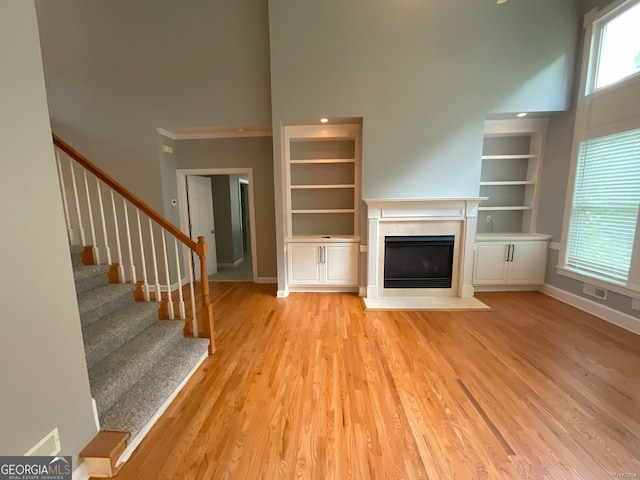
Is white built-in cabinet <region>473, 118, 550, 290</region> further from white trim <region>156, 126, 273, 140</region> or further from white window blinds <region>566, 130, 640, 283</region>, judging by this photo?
white trim <region>156, 126, 273, 140</region>

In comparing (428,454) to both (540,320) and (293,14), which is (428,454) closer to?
(540,320)

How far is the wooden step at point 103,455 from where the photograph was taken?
138 centimetres

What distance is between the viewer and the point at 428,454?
59.9 inches

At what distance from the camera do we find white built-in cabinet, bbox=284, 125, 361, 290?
4.16 meters

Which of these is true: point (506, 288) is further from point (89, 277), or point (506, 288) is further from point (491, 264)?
point (89, 277)

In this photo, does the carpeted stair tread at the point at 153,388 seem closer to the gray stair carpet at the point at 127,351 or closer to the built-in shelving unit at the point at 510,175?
the gray stair carpet at the point at 127,351

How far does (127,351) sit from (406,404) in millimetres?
2155

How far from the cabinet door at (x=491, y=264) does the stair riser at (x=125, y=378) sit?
167 inches

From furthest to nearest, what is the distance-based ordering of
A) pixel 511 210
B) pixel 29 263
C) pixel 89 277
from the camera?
pixel 511 210 → pixel 89 277 → pixel 29 263

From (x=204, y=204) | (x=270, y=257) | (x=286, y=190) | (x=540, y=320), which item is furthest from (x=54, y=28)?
(x=540, y=320)

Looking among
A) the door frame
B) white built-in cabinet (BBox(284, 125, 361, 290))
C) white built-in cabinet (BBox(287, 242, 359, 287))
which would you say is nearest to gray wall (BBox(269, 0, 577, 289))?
white built-in cabinet (BBox(284, 125, 361, 290))

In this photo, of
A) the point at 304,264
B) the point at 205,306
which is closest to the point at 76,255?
the point at 205,306

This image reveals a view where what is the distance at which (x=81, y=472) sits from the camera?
1.38 m

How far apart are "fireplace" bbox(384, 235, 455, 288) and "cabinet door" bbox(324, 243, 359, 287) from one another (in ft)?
1.60
